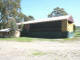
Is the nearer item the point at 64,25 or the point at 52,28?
the point at 64,25

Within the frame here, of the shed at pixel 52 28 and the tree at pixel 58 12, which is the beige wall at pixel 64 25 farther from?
the tree at pixel 58 12

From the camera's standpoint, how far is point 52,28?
91.1 feet

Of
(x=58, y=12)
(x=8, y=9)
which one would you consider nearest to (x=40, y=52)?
(x=8, y=9)

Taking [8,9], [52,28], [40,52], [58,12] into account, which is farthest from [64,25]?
[58,12]

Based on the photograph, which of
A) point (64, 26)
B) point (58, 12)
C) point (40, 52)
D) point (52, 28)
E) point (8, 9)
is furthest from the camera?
point (58, 12)

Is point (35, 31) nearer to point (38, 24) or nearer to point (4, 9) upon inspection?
point (38, 24)

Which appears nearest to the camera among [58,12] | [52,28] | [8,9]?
[52,28]

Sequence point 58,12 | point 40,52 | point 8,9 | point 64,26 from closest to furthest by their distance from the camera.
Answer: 1. point 40,52
2. point 64,26
3. point 8,9
4. point 58,12

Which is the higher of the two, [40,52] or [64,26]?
[64,26]

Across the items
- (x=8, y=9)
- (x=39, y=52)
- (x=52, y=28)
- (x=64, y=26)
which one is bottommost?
(x=39, y=52)

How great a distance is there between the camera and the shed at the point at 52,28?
2623 centimetres

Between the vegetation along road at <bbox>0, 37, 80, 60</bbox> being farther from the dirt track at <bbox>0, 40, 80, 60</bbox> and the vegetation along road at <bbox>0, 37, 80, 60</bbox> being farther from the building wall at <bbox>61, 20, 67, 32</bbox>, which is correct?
the building wall at <bbox>61, 20, 67, 32</bbox>

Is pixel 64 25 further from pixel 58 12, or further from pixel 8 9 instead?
pixel 58 12

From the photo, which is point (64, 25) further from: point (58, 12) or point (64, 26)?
point (58, 12)
